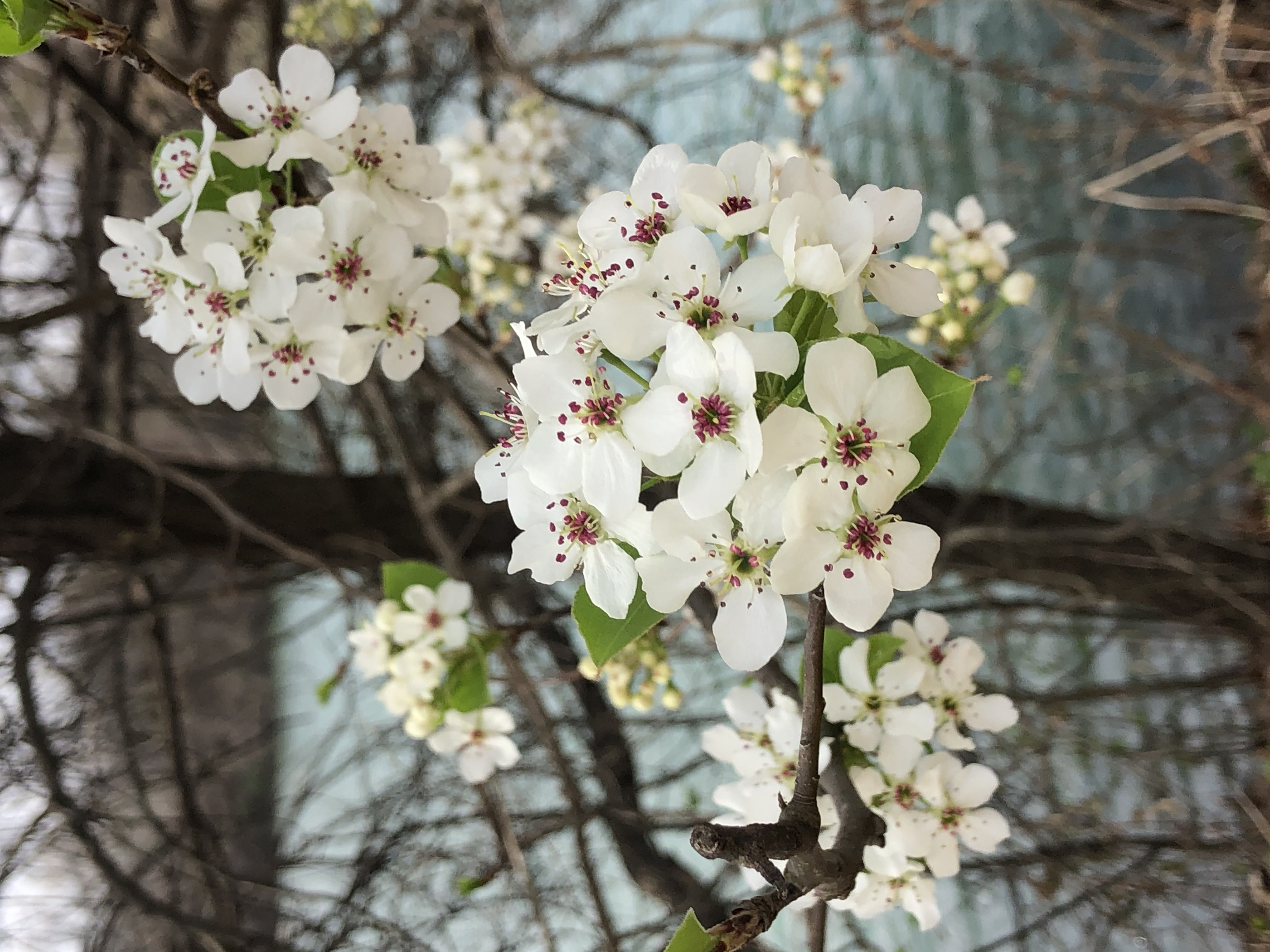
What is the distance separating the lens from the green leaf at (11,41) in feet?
1.66

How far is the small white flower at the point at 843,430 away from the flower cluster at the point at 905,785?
258 mm

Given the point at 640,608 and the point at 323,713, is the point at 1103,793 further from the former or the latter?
the point at 323,713

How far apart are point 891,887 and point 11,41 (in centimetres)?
84

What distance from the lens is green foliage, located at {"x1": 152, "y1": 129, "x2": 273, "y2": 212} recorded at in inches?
23.4

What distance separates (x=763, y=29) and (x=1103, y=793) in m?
2.00

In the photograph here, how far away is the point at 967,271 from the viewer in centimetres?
105

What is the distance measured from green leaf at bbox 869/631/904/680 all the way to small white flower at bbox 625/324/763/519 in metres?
0.33

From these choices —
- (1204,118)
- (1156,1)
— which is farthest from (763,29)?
(1204,118)

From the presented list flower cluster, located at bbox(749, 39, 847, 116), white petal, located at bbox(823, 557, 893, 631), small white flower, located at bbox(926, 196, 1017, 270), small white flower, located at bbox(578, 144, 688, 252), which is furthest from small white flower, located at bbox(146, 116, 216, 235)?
flower cluster, located at bbox(749, 39, 847, 116)

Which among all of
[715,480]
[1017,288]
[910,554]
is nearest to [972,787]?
[910,554]

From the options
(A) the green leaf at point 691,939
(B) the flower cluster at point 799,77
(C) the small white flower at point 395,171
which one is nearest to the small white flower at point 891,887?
(A) the green leaf at point 691,939

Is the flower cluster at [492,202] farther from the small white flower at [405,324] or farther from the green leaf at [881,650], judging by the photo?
the green leaf at [881,650]

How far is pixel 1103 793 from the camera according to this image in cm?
185

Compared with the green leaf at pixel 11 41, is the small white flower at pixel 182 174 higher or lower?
lower
